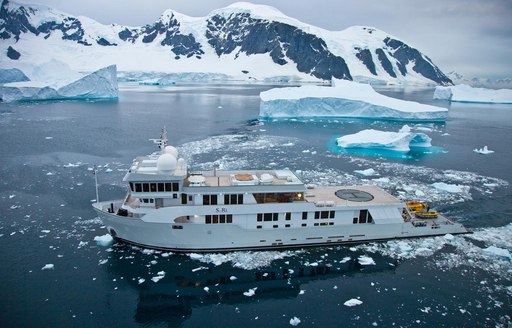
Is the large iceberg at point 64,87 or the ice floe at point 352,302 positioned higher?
the large iceberg at point 64,87

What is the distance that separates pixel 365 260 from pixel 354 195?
18.8 ft

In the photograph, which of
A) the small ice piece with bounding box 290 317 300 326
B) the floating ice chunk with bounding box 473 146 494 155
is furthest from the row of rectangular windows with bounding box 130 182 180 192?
the floating ice chunk with bounding box 473 146 494 155

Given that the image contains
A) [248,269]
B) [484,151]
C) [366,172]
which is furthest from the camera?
[484,151]

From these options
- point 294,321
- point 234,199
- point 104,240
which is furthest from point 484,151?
point 104,240

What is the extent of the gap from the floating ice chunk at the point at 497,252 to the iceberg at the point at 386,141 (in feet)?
93.8

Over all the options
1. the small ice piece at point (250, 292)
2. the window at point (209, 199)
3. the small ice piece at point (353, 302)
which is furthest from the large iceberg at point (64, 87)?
the small ice piece at point (353, 302)

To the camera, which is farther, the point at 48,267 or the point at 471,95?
the point at 471,95

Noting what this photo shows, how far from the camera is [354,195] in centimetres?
2834

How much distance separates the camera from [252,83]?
199 m

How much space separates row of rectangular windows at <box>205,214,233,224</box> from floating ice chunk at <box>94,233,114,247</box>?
680 centimetres

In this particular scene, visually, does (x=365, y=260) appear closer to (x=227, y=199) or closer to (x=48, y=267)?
(x=227, y=199)

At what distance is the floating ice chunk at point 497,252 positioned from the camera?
24303 mm

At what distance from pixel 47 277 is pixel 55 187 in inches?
635

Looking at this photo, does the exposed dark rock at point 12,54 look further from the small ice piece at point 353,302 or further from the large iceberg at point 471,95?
the small ice piece at point 353,302
